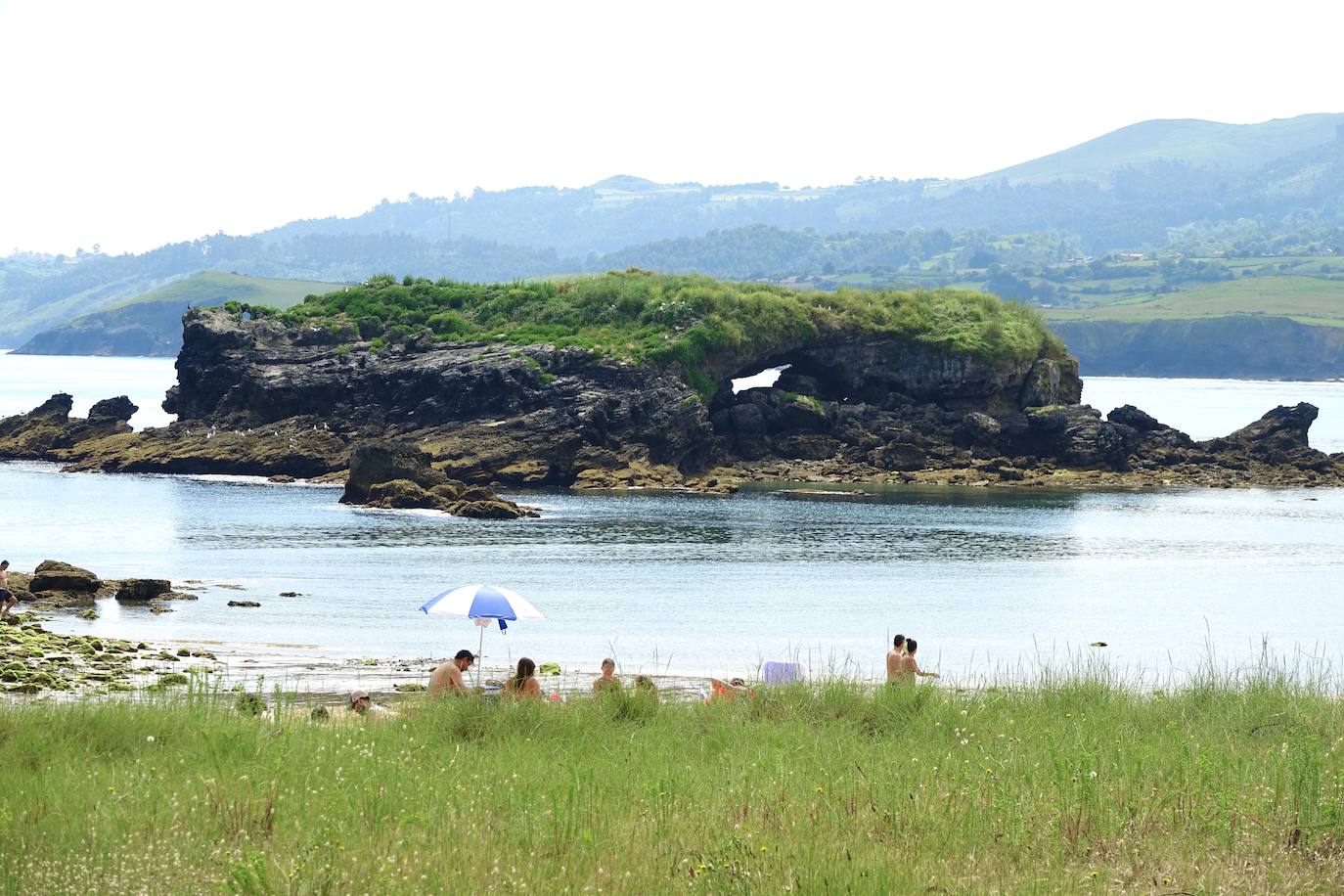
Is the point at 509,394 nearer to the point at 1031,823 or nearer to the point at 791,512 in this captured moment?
the point at 791,512

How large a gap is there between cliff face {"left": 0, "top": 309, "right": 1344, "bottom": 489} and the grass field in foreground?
58690 millimetres

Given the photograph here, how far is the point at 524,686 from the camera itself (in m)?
18.3

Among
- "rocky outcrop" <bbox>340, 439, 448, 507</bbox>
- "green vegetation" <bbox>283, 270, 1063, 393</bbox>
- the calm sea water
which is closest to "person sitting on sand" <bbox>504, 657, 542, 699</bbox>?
the calm sea water

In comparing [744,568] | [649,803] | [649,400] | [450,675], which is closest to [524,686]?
[450,675]

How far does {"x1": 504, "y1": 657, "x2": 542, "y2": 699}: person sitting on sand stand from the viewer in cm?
1689

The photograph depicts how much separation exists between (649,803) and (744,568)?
3691 centimetres

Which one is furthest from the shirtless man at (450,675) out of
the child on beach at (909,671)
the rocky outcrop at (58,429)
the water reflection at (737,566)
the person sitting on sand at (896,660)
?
the rocky outcrop at (58,429)

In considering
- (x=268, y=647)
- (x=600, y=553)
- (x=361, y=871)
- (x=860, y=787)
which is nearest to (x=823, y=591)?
(x=600, y=553)

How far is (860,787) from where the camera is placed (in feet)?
43.2

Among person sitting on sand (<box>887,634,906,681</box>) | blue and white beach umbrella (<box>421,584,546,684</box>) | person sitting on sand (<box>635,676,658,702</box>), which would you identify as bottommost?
person sitting on sand (<box>887,634,906,681</box>)

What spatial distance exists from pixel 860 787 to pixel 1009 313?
85200 millimetres

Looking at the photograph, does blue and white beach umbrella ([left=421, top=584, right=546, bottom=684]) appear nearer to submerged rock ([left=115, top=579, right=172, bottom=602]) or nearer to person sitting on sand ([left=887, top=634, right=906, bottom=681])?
person sitting on sand ([left=887, top=634, right=906, bottom=681])

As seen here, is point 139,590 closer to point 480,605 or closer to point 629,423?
point 480,605

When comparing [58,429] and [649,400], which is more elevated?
[649,400]
